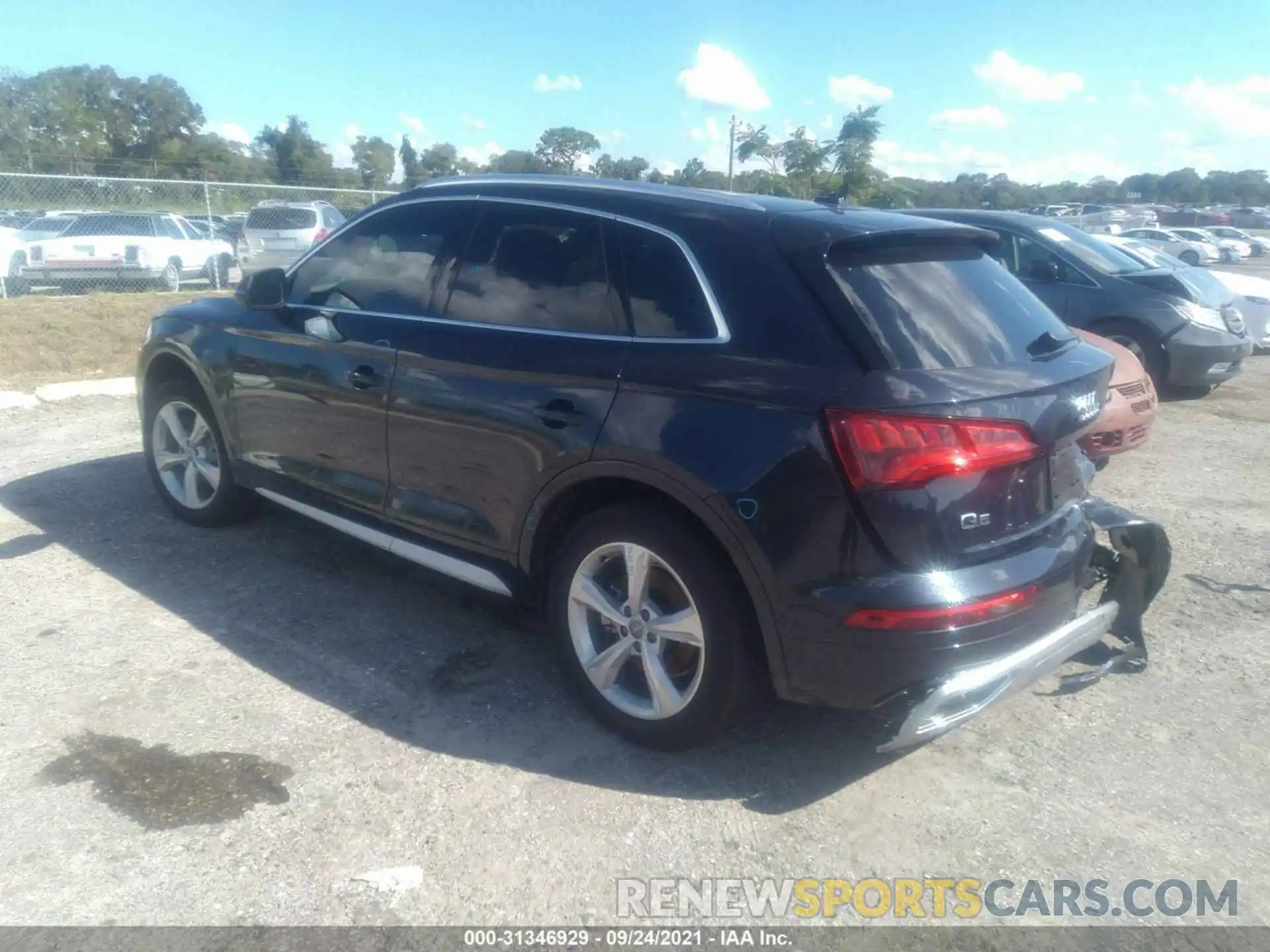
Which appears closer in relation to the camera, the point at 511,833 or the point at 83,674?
the point at 511,833

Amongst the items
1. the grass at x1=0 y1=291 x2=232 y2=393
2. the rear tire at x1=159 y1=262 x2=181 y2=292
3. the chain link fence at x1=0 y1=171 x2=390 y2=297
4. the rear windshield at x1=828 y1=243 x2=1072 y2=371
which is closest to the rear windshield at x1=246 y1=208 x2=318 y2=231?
the chain link fence at x1=0 y1=171 x2=390 y2=297

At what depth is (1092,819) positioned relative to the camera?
10.3ft

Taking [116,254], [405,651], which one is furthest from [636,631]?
[116,254]

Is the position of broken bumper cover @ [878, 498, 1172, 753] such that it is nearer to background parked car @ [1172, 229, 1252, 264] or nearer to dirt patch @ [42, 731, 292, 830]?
dirt patch @ [42, 731, 292, 830]

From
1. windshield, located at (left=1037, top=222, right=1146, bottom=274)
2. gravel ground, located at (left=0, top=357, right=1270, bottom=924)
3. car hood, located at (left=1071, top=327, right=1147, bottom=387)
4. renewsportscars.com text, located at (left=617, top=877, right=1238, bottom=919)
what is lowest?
renewsportscars.com text, located at (left=617, top=877, right=1238, bottom=919)

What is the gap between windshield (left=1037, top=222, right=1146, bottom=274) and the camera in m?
9.12

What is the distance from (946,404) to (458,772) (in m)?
1.89

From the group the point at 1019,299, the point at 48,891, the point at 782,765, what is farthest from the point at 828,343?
the point at 48,891

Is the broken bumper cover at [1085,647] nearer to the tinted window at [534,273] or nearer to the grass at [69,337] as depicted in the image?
the tinted window at [534,273]

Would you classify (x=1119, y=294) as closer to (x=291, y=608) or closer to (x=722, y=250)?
(x=722, y=250)

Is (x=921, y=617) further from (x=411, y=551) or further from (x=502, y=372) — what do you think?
(x=411, y=551)

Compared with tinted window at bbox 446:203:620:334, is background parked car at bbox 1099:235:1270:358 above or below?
below

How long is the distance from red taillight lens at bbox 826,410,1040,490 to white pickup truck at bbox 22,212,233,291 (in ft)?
56.6

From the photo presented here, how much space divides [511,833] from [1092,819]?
5.78 ft
